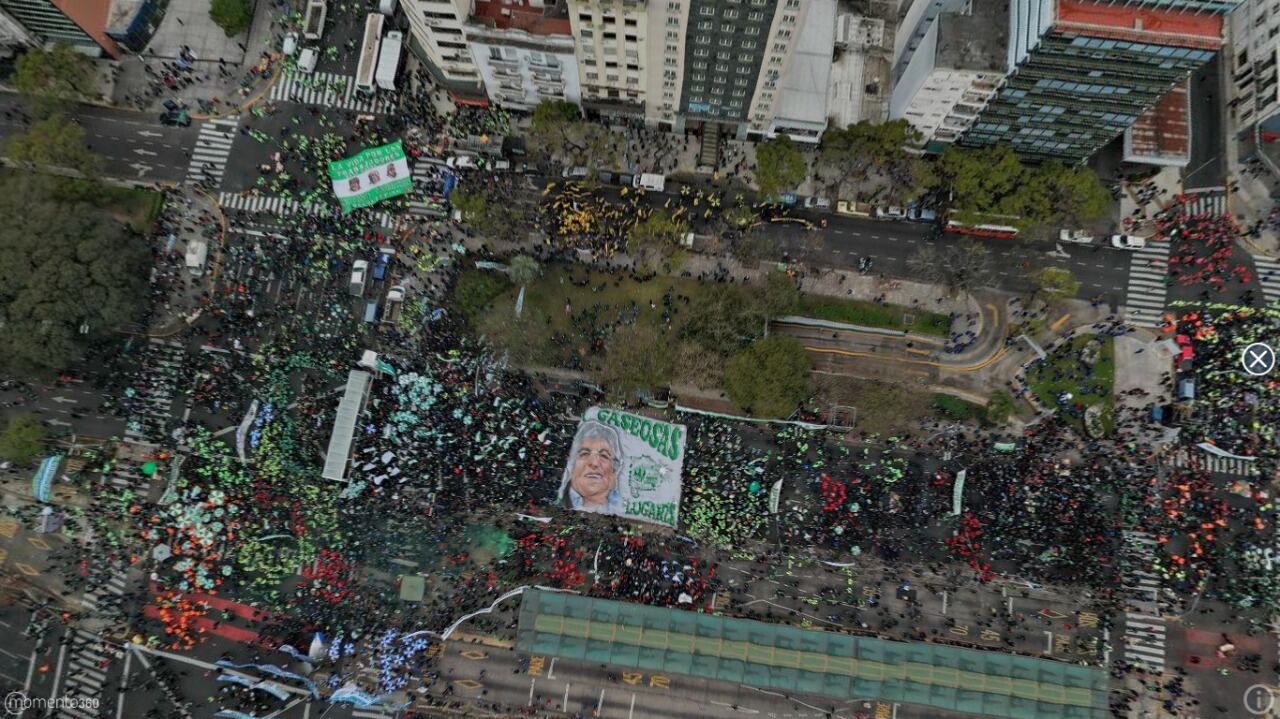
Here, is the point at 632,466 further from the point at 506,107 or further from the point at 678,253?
the point at 506,107

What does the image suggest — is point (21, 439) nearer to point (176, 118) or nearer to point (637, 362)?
point (176, 118)

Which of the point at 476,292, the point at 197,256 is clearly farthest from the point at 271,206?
the point at 476,292

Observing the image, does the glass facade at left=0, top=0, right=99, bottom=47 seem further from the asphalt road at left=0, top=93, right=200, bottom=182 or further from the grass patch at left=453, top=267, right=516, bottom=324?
the grass patch at left=453, top=267, right=516, bottom=324

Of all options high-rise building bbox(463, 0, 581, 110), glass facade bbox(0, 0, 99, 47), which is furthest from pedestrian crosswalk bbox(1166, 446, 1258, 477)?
glass facade bbox(0, 0, 99, 47)

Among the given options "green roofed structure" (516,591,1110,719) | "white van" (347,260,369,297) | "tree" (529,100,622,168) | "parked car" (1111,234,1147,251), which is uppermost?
"tree" (529,100,622,168)

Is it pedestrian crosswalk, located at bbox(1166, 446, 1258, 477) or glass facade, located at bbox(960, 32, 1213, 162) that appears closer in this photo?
glass facade, located at bbox(960, 32, 1213, 162)

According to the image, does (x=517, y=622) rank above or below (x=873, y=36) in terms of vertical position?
below

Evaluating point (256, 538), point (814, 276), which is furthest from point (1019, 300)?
point (256, 538)

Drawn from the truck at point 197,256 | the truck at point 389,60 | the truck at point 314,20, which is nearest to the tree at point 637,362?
the truck at point 389,60
